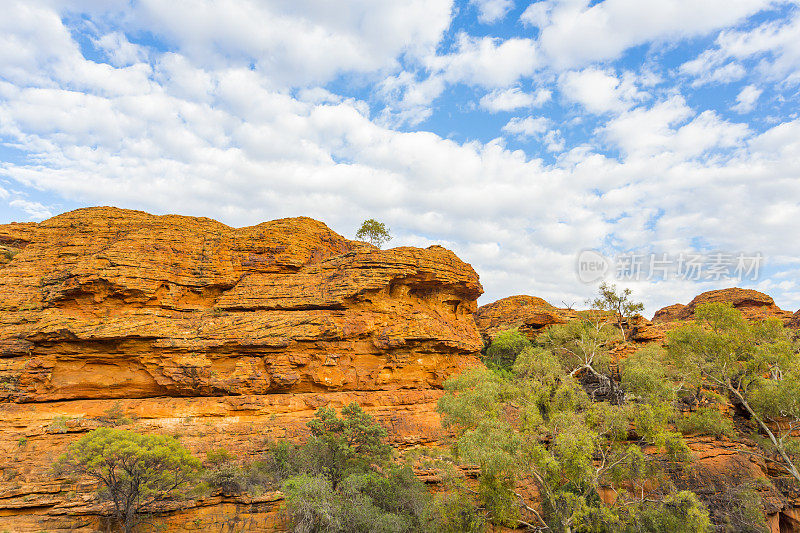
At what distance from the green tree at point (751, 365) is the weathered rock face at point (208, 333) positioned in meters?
13.4

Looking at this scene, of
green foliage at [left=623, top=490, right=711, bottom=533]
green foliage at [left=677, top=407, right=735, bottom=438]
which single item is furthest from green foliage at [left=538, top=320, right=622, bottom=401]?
green foliage at [left=623, top=490, right=711, bottom=533]

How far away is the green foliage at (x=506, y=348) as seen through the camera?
33.5 metres

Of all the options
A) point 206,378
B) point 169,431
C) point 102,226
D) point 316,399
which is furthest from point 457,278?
point 102,226

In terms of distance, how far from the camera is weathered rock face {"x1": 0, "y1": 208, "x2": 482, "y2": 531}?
789 inches

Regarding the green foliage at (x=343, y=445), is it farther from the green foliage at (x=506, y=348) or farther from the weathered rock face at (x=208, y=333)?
the green foliage at (x=506, y=348)

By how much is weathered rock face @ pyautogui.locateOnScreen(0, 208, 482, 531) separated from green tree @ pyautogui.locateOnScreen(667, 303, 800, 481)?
13.4 metres

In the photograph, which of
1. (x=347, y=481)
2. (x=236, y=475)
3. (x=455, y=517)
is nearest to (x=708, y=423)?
(x=455, y=517)

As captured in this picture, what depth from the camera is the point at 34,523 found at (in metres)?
14.3

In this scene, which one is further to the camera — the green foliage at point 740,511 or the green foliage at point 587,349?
the green foliage at point 587,349

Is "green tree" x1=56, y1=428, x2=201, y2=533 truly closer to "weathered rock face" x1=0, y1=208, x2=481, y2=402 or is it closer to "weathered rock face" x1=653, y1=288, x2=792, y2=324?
"weathered rock face" x1=0, y1=208, x2=481, y2=402

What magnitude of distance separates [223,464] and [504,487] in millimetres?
14006

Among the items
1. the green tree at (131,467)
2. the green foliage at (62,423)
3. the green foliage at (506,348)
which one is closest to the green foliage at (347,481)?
the green tree at (131,467)

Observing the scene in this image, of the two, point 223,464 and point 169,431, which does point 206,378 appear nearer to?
point 169,431

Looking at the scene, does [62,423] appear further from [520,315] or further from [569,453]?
[520,315]
